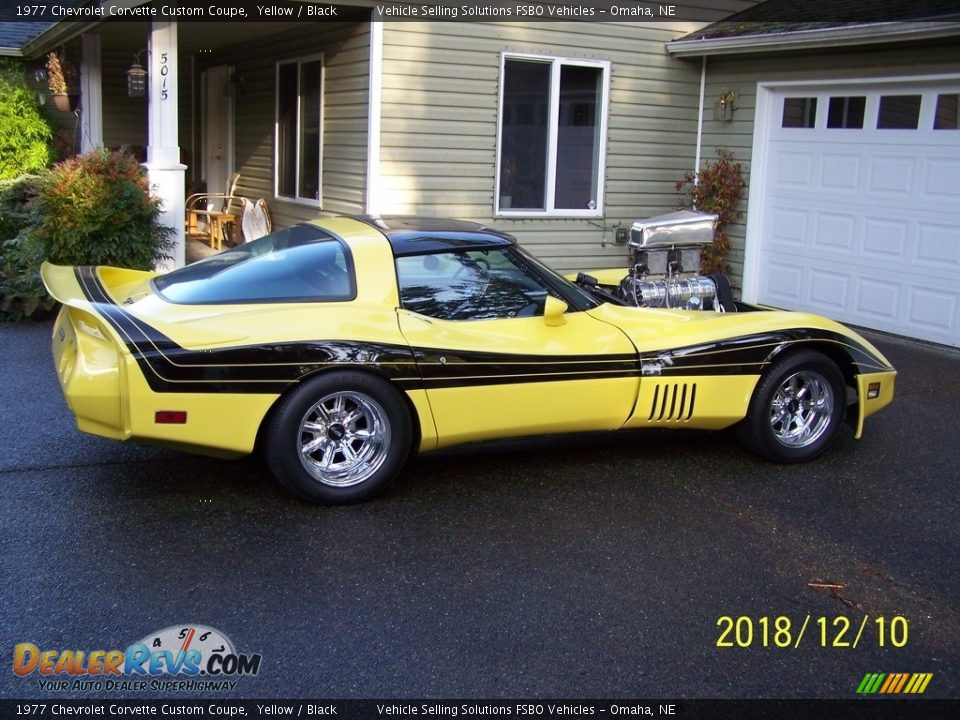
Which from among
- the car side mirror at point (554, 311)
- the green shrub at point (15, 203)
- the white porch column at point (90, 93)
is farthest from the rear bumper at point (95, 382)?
the white porch column at point (90, 93)

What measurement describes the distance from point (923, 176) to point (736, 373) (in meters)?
4.91

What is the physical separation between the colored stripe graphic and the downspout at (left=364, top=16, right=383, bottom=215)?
7.34m

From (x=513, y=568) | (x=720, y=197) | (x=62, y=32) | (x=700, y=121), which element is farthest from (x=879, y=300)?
(x=62, y=32)

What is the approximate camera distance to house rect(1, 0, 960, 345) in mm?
9266

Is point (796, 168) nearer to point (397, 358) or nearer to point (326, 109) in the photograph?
point (326, 109)

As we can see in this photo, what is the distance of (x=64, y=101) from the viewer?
1314 centimetres

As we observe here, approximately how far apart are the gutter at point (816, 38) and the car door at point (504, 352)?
5371 mm

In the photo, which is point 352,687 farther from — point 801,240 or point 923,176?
point 801,240

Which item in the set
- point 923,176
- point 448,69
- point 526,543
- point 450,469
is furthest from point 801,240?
point 526,543

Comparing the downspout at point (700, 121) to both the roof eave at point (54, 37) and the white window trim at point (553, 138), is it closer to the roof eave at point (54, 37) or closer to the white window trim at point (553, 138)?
the white window trim at point (553, 138)

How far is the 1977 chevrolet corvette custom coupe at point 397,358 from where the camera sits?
441cm

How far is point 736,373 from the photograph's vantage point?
5.39 meters
